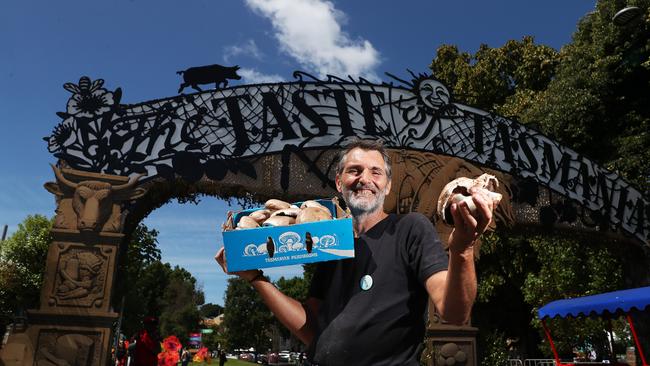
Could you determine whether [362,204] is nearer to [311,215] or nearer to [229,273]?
[311,215]

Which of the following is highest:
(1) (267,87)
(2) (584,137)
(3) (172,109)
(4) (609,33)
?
(4) (609,33)

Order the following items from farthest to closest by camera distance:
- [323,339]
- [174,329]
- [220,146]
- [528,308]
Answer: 1. [174,329]
2. [528,308]
3. [220,146]
4. [323,339]

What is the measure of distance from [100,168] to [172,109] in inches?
61.5

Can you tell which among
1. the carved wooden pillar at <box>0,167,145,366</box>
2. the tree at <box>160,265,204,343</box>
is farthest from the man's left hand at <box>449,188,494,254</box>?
the tree at <box>160,265,204,343</box>

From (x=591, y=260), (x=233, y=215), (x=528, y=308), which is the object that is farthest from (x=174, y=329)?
(x=233, y=215)

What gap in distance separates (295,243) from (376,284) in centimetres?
33

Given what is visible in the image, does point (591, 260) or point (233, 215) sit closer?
point (233, 215)

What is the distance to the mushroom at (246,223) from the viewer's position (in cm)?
181

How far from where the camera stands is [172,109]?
8648mm

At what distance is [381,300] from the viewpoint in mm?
1721

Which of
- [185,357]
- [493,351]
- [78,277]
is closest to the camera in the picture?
[78,277]

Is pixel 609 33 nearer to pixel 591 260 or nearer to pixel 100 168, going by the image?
pixel 591 260

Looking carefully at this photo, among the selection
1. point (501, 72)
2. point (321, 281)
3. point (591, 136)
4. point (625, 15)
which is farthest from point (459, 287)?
point (501, 72)

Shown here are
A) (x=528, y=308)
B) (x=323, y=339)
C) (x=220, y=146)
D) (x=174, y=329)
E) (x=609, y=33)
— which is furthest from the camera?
(x=174, y=329)
